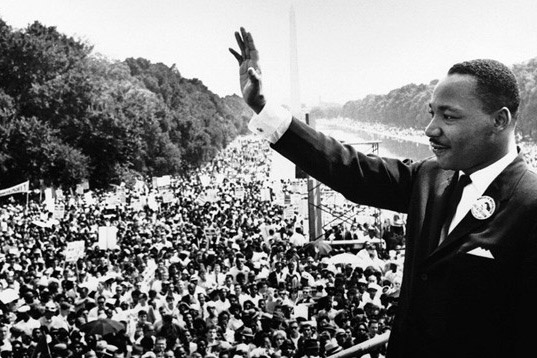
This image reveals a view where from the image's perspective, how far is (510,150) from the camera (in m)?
1.61

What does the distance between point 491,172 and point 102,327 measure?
7.11 meters

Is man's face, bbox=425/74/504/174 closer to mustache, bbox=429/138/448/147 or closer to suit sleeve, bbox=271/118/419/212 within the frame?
mustache, bbox=429/138/448/147

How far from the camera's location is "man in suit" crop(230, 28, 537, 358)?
1.47m

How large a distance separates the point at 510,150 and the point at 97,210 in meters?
23.5

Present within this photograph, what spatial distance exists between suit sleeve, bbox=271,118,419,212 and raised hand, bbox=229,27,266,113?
118 millimetres

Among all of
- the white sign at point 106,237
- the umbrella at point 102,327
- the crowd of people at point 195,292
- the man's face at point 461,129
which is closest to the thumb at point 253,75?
the man's face at point 461,129

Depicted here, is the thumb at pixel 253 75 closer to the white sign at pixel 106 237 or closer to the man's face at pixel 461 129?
the man's face at pixel 461 129

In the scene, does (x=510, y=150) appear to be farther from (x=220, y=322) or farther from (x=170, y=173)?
(x=170, y=173)

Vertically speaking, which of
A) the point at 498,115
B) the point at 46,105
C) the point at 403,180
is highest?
the point at 46,105

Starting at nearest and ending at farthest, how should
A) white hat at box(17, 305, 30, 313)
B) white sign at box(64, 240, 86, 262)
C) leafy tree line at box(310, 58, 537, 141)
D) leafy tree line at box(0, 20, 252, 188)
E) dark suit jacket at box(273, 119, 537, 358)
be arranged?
dark suit jacket at box(273, 119, 537, 358), white hat at box(17, 305, 30, 313), white sign at box(64, 240, 86, 262), leafy tree line at box(0, 20, 252, 188), leafy tree line at box(310, 58, 537, 141)

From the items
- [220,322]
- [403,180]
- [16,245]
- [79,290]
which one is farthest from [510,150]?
[16,245]

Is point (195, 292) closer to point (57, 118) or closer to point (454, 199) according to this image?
point (454, 199)

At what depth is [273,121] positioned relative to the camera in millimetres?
1725

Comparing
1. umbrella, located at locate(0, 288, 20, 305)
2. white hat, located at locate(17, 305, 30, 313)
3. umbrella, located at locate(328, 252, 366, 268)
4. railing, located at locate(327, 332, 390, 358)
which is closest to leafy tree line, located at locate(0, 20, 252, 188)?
umbrella, located at locate(0, 288, 20, 305)
